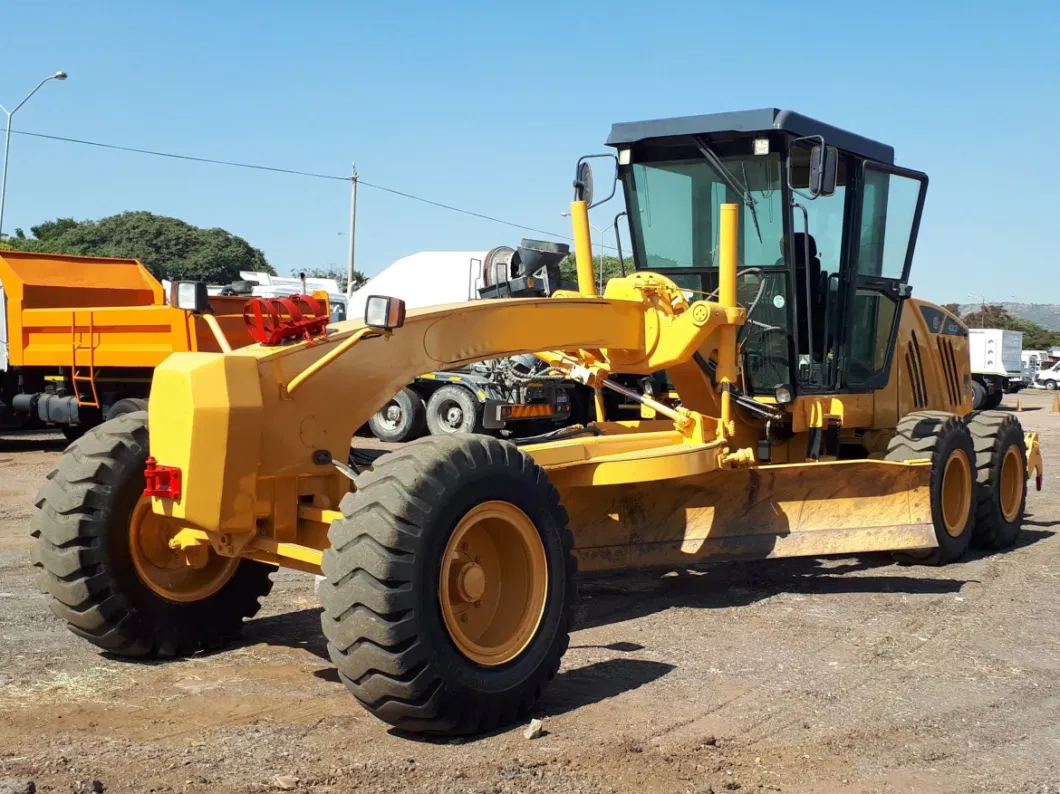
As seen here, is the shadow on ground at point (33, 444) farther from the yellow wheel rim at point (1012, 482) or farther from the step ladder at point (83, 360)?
the yellow wheel rim at point (1012, 482)

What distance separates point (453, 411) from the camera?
16062 mm

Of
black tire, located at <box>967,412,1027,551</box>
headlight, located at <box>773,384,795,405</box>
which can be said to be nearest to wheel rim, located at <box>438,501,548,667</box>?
headlight, located at <box>773,384,795,405</box>

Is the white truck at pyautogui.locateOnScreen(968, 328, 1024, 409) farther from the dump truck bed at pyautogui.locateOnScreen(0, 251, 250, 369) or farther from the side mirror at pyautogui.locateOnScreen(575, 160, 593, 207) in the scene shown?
the side mirror at pyautogui.locateOnScreen(575, 160, 593, 207)

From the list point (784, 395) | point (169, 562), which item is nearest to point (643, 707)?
point (169, 562)

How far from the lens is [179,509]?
4.66 metres

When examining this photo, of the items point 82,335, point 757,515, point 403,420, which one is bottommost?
point 757,515

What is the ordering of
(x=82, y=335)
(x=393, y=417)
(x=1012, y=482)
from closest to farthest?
(x=1012, y=482) → (x=82, y=335) → (x=393, y=417)

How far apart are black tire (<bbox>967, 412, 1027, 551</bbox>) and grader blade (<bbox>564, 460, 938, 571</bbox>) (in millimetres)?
1476

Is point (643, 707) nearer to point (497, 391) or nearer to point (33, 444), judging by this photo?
point (497, 391)

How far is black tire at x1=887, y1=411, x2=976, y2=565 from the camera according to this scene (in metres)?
7.79

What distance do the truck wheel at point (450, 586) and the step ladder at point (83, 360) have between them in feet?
33.6

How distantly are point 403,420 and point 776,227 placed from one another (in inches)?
370

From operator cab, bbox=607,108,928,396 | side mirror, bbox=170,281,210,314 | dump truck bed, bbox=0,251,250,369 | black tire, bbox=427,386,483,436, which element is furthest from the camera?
black tire, bbox=427,386,483,436

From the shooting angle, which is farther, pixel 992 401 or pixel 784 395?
pixel 992 401
